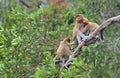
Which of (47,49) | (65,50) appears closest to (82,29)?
(65,50)

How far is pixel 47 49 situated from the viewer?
335 inches

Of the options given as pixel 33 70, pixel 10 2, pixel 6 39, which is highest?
pixel 10 2

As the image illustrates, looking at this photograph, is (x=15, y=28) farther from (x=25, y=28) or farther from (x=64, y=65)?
(x=64, y=65)

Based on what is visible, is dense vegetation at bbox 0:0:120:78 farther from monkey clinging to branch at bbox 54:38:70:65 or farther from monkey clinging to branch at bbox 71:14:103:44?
monkey clinging to branch at bbox 71:14:103:44

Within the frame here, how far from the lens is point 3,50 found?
8.24 metres

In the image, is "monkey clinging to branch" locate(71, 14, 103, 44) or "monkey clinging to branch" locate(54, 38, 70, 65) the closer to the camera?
"monkey clinging to branch" locate(54, 38, 70, 65)

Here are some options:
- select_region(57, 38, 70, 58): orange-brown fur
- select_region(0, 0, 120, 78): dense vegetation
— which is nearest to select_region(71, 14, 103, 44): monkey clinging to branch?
select_region(57, 38, 70, 58): orange-brown fur

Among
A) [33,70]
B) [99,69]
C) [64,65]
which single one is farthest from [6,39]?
[99,69]

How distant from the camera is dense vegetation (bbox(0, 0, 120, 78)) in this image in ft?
19.1

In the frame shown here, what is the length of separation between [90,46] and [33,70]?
2.04m

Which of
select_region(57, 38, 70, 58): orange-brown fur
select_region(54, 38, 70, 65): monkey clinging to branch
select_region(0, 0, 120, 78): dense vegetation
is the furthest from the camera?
select_region(57, 38, 70, 58): orange-brown fur

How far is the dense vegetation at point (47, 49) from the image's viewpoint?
19.1 feet

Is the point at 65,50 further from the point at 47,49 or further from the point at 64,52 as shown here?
the point at 47,49

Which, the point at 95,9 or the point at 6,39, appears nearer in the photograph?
the point at 6,39
